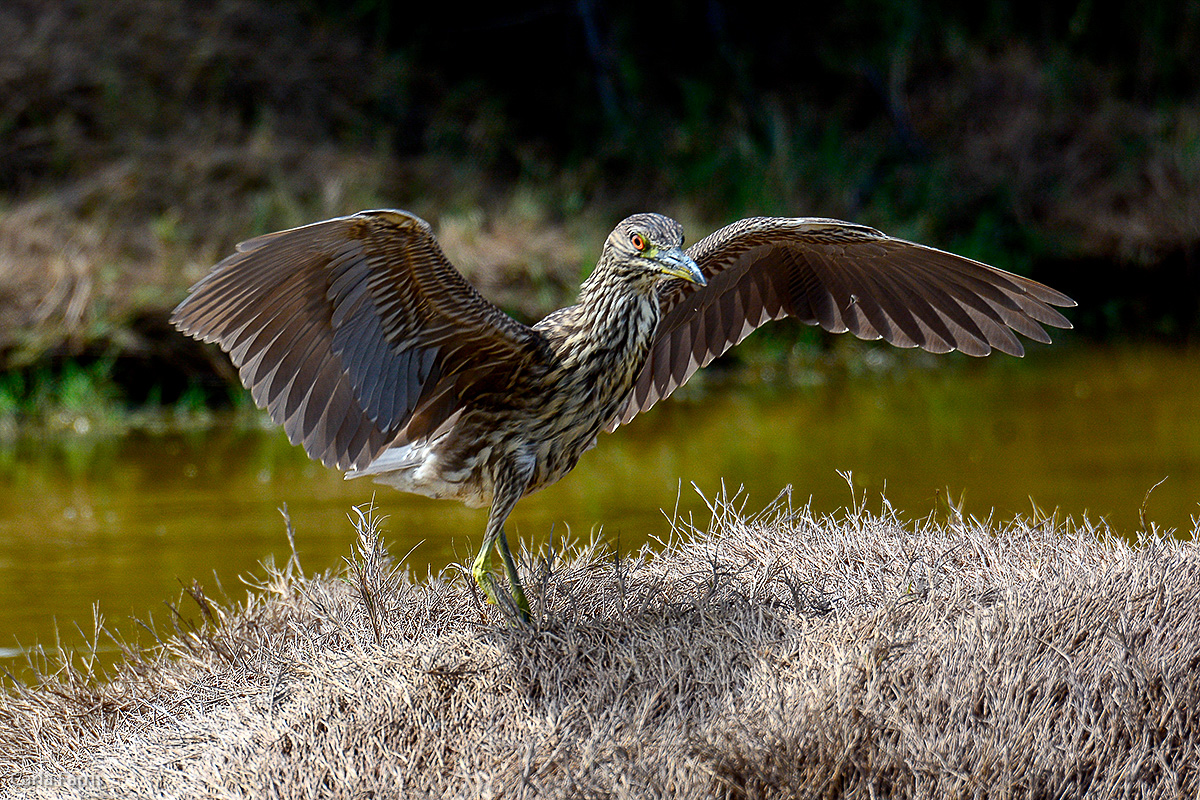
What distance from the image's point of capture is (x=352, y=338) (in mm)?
3666

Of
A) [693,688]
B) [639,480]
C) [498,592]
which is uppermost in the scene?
[498,592]

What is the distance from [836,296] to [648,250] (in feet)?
3.05

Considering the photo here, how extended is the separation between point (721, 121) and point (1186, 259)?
4.49 metres

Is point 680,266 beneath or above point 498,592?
above

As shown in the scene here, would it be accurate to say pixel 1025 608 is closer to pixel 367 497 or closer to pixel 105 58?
pixel 367 497

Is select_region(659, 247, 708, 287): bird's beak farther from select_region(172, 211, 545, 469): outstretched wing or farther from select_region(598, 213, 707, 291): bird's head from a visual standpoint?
select_region(172, 211, 545, 469): outstretched wing

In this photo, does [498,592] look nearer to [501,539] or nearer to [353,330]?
→ [501,539]

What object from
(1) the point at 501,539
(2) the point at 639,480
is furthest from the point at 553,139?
(1) the point at 501,539

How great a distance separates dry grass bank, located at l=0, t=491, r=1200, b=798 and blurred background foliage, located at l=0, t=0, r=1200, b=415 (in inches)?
207

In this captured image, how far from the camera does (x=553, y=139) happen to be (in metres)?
13.2

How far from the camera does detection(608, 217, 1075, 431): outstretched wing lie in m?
3.92

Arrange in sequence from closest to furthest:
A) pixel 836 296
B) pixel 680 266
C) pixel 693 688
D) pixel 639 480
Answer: pixel 693 688 → pixel 680 266 → pixel 836 296 → pixel 639 480

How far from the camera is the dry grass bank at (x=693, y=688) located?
2930 millimetres

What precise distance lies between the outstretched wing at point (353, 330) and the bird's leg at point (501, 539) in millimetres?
276
